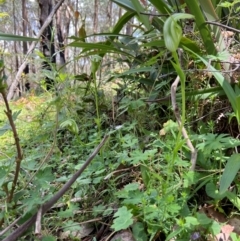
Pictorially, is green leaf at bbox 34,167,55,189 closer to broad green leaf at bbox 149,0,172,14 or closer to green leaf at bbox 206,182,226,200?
green leaf at bbox 206,182,226,200

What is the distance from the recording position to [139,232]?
22.6 inches

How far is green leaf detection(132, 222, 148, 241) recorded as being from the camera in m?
0.57

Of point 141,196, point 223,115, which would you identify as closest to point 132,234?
point 141,196

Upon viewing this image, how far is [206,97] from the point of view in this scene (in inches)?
34.2

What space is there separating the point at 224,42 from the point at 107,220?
62 centimetres

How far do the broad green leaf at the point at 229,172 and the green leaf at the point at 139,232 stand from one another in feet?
0.53

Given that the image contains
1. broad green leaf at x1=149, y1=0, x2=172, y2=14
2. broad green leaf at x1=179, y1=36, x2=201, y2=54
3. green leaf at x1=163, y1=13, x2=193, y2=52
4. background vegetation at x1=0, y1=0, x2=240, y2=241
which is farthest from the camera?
broad green leaf at x1=149, y1=0, x2=172, y2=14

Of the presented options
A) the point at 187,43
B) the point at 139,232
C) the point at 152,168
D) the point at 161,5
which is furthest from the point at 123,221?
the point at 161,5

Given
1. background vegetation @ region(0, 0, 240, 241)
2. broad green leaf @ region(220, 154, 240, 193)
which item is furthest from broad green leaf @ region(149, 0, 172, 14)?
broad green leaf @ region(220, 154, 240, 193)

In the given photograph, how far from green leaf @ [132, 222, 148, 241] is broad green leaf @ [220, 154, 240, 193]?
16 cm

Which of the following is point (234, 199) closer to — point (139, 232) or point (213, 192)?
point (213, 192)

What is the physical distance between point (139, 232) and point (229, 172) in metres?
0.20

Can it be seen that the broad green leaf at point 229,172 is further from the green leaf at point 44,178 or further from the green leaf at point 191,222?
the green leaf at point 44,178

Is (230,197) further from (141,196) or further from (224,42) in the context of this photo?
(224,42)
